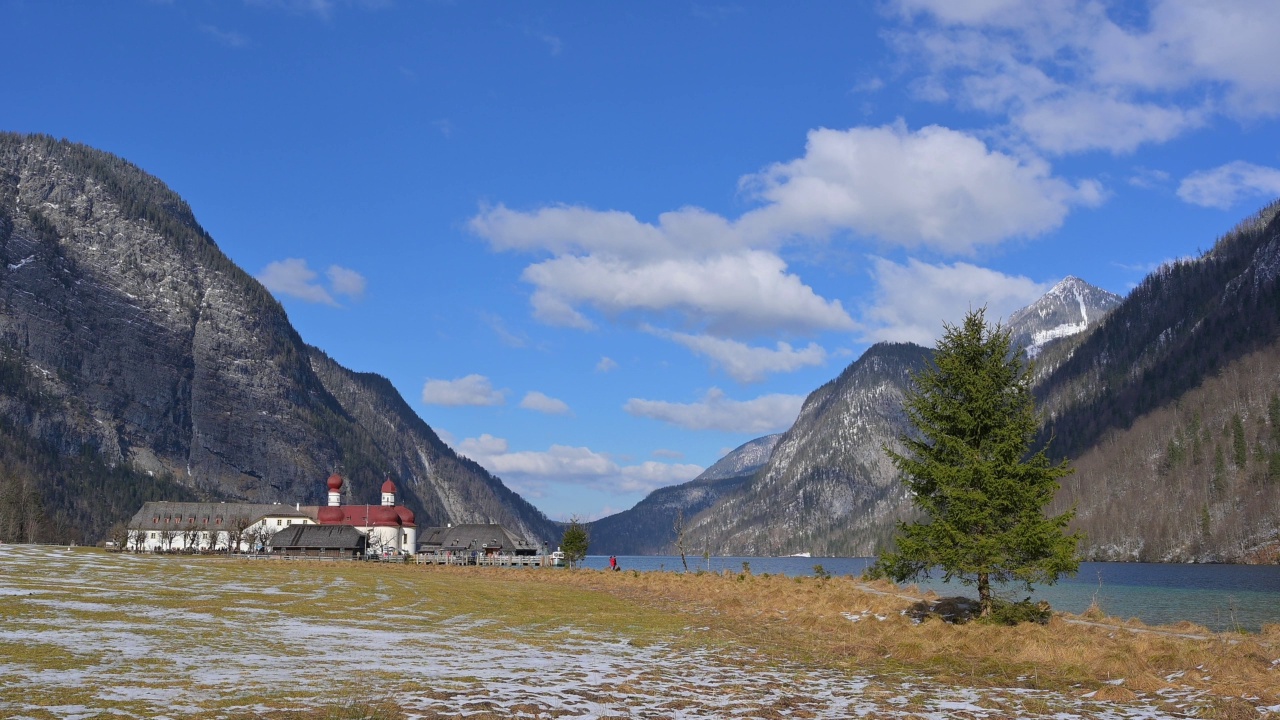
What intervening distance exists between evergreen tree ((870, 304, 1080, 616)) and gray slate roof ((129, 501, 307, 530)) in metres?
169

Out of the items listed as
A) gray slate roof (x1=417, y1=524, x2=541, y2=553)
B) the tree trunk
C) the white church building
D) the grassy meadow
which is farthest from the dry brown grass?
the white church building

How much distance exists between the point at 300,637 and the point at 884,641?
705 inches

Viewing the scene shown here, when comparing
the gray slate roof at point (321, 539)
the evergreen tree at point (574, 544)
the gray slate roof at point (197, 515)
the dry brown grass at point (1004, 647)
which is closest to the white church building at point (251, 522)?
the gray slate roof at point (197, 515)

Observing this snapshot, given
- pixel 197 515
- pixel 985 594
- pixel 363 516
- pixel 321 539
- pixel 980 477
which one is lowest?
pixel 321 539

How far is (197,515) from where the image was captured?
607 ft

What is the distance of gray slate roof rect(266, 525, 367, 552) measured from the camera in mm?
142000

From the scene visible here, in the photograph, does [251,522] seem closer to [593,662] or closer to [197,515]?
[197,515]

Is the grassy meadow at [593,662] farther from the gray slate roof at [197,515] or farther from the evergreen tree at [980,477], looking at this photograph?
the gray slate roof at [197,515]

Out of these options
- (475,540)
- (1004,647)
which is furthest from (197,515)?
(1004,647)

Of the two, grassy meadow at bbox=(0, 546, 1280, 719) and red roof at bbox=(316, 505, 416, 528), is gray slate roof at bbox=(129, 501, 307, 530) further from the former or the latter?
grassy meadow at bbox=(0, 546, 1280, 719)

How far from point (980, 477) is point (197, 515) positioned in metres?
189

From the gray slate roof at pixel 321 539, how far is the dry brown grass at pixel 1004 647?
112 m

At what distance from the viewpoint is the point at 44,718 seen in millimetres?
13266

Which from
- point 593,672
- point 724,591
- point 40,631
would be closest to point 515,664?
point 593,672
